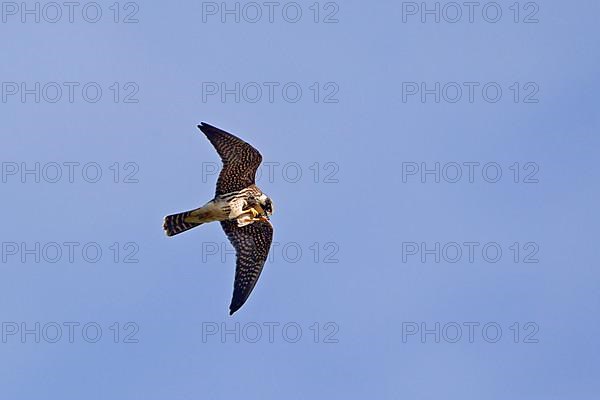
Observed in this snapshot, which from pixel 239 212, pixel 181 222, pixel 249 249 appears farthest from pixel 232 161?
pixel 249 249

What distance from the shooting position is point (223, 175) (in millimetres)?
23031

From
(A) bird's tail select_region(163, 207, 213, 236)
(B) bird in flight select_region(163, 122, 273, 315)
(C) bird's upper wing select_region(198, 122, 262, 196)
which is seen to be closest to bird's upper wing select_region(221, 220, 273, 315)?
(B) bird in flight select_region(163, 122, 273, 315)

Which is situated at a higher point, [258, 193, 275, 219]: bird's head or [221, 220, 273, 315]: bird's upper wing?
[258, 193, 275, 219]: bird's head

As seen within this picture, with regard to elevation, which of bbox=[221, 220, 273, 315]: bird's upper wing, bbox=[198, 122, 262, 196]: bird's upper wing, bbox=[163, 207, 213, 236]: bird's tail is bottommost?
bbox=[221, 220, 273, 315]: bird's upper wing

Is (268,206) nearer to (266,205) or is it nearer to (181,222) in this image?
(266,205)

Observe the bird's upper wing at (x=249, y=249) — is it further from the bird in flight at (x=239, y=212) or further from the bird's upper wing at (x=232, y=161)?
the bird's upper wing at (x=232, y=161)

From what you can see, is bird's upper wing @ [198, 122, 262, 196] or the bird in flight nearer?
the bird in flight

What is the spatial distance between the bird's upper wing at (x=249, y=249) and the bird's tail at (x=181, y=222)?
0.56 m

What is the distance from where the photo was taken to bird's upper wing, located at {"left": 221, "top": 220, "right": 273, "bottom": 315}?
74.8 feet

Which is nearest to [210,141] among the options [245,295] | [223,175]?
[223,175]

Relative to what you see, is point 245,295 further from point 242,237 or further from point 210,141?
point 210,141

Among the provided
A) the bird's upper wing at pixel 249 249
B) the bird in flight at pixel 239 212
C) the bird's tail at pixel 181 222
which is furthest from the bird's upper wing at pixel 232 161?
the bird's upper wing at pixel 249 249

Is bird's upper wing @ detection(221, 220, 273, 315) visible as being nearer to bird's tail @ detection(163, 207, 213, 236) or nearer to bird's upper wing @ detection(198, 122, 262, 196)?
bird's tail @ detection(163, 207, 213, 236)

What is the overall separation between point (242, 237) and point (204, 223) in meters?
0.72
